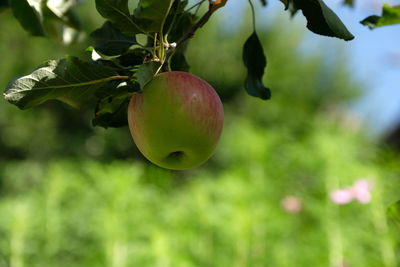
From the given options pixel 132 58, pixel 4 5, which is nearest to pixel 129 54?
pixel 132 58

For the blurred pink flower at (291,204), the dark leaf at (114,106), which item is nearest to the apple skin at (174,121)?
the dark leaf at (114,106)

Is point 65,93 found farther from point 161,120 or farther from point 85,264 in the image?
point 85,264

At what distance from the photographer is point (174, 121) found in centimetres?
55

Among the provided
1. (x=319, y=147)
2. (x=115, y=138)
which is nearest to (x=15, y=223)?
(x=319, y=147)

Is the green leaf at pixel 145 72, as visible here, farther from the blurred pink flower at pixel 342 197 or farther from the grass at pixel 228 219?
the blurred pink flower at pixel 342 197

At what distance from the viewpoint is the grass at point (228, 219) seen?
85.5 inches

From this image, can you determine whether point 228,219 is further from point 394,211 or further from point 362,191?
point 394,211

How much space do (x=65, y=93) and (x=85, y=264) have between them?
1837 millimetres

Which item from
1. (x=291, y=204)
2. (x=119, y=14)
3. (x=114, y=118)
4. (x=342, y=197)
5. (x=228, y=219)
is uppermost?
(x=119, y=14)

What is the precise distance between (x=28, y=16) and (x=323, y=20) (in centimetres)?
38

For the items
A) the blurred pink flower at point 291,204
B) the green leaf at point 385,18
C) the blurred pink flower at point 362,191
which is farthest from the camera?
the blurred pink flower at point 291,204

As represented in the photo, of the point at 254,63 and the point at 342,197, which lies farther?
the point at 342,197

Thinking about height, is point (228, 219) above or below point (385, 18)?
below

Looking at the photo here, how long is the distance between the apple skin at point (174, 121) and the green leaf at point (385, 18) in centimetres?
19
